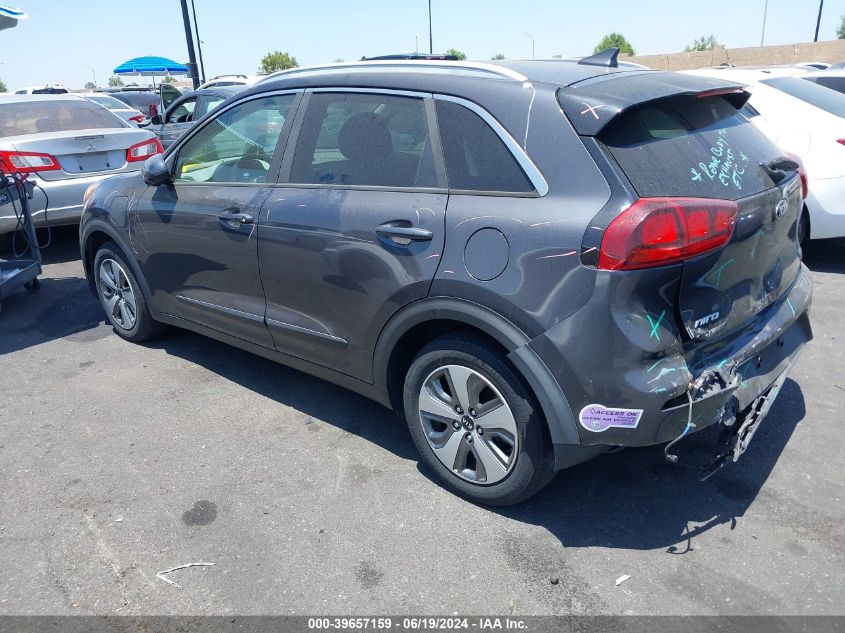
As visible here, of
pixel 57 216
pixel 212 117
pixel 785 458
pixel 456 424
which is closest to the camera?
pixel 456 424

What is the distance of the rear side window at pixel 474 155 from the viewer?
2.78 m

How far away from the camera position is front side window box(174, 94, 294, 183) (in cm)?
378

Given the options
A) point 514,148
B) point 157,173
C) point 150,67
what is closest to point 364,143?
point 514,148

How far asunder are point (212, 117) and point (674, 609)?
346 centimetres

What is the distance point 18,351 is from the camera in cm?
516

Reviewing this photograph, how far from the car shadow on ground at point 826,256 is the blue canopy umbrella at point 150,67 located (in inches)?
1169

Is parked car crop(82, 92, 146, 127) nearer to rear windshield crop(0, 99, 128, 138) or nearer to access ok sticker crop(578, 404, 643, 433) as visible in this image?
rear windshield crop(0, 99, 128, 138)

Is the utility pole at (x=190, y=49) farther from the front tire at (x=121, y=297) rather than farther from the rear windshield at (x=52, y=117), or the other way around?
the front tire at (x=121, y=297)

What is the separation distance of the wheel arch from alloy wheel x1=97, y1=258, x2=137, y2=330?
2.46 meters

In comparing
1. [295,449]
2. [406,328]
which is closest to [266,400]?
[295,449]

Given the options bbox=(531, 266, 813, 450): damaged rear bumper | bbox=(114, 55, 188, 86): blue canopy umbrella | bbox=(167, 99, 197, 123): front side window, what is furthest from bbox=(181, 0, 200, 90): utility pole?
bbox=(531, 266, 813, 450): damaged rear bumper

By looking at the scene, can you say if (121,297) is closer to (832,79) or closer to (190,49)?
(832,79)

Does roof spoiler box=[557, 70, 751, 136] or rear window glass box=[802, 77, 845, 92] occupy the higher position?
roof spoiler box=[557, 70, 751, 136]

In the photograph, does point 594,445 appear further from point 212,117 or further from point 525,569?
point 212,117
